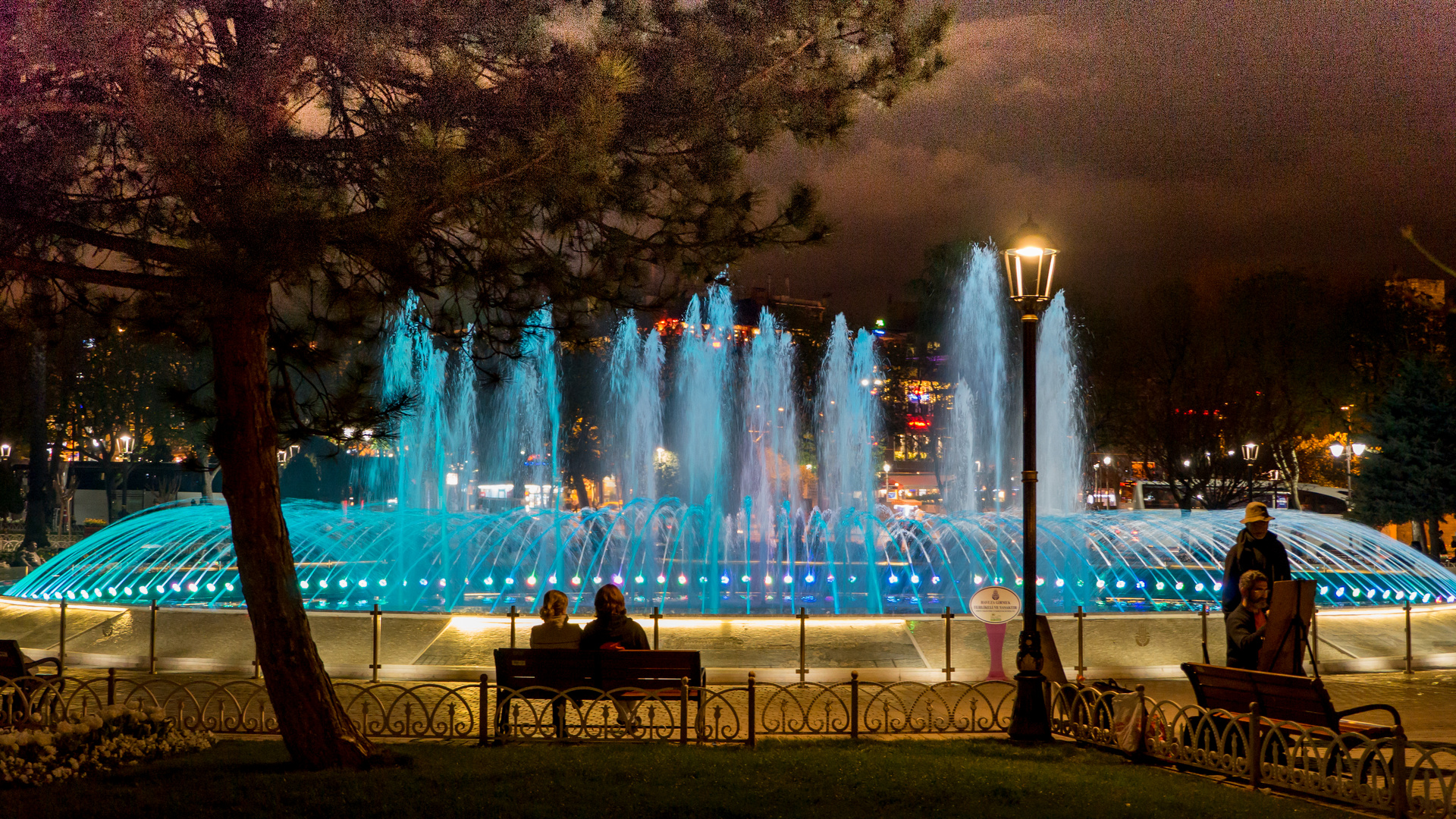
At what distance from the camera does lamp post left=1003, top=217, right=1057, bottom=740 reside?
996cm

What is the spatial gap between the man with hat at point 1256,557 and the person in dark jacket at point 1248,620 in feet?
1.71

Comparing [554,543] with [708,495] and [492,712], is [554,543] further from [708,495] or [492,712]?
[708,495]

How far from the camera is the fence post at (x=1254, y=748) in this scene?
25.7 ft

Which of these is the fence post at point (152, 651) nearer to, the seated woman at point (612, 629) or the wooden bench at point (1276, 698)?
the seated woman at point (612, 629)

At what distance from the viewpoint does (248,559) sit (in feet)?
26.6

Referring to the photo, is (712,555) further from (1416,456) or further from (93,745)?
(1416,456)

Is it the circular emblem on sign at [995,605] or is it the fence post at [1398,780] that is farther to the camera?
the circular emblem on sign at [995,605]

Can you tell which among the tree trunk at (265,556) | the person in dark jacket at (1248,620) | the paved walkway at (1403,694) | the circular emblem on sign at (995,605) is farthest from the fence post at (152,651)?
the person in dark jacket at (1248,620)

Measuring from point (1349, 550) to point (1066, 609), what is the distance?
20.0 feet

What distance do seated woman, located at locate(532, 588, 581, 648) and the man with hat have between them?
17.9 ft

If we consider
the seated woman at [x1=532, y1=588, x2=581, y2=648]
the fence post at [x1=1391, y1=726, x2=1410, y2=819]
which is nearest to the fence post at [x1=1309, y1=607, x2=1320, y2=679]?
the fence post at [x1=1391, y1=726, x2=1410, y2=819]

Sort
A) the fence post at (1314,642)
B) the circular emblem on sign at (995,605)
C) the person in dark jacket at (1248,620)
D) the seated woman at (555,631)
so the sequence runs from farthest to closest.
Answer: the circular emblem on sign at (995,605)
the seated woman at (555,631)
the person in dark jacket at (1248,620)
the fence post at (1314,642)

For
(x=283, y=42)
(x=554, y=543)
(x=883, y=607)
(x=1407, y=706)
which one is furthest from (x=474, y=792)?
(x=554, y=543)

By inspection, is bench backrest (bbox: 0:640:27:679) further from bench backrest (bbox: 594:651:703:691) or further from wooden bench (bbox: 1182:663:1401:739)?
wooden bench (bbox: 1182:663:1401:739)
